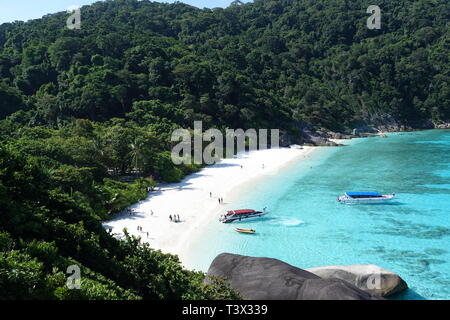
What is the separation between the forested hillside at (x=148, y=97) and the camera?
12.1 m

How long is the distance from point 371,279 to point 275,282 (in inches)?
252

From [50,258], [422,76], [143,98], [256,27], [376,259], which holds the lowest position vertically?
[376,259]

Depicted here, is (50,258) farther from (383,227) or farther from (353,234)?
(383,227)

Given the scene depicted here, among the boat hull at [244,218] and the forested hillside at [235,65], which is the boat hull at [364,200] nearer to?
the boat hull at [244,218]

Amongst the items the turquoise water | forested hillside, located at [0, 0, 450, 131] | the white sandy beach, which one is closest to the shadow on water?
the turquoise water

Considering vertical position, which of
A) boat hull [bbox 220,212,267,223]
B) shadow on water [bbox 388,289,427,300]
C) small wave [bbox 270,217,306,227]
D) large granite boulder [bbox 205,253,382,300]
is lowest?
shadow on water [bbox 388,289,427,300]

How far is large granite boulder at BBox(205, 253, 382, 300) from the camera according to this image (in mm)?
11905

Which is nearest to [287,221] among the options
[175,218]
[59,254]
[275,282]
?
[175,218]

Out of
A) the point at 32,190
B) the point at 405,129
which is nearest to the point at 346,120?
the point at 405,129

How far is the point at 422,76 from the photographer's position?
356 ft

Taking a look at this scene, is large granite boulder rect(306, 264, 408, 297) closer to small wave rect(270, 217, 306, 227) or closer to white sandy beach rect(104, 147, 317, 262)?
white sandy beach rect(104, 147, 317, 262)

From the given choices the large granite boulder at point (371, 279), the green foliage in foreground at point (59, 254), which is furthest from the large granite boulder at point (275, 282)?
the large granite boulder at point (371, 279)

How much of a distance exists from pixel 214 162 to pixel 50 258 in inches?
1627

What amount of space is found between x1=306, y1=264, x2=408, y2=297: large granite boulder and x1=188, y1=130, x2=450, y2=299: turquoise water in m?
1.04
